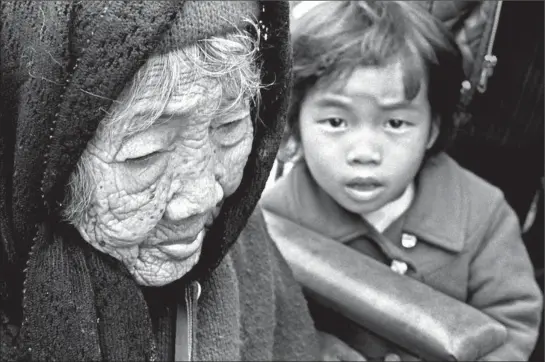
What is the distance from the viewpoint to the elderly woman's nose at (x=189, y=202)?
1144 mm

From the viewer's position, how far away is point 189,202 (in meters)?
1.15

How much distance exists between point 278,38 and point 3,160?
45cm

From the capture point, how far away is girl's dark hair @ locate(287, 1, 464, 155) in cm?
167

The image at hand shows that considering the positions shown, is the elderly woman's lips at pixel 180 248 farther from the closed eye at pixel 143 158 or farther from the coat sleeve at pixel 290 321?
the coat sleeve at pixel 290 321

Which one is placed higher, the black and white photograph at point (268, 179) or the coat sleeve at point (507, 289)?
the black and white photograph at point (268, 179)

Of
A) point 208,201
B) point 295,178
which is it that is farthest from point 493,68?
point 208,201

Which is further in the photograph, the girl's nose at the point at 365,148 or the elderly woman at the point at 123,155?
the girl's nose at the point at 365,148

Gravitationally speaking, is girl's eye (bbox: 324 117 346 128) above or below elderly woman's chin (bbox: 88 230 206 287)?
below

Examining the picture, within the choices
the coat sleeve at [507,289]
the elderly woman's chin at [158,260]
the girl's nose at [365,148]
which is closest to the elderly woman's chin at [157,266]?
the elderly woman's chin at [158,260]

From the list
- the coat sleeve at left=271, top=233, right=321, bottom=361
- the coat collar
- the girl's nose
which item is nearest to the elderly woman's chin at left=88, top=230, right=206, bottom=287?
the coat sleeve at left=271, top=233, right=321, bottom=361

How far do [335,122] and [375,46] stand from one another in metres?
0.19

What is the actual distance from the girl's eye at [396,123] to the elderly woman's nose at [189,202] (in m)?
0.66

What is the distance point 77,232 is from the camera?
1.14 metres

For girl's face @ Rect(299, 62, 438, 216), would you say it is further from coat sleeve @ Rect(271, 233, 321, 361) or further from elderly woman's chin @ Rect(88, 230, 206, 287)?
elderly woman's chin @ Rect(88, 230, 206, 287)
